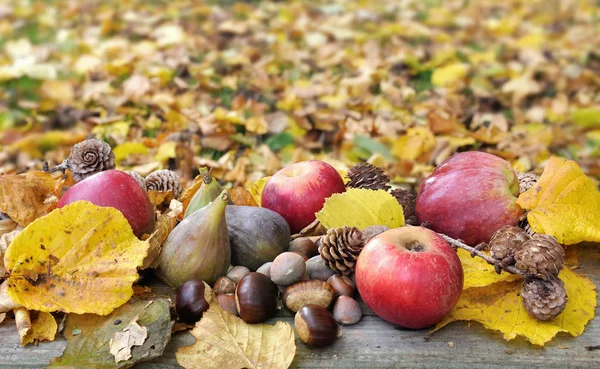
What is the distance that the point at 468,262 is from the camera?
1.78 meters

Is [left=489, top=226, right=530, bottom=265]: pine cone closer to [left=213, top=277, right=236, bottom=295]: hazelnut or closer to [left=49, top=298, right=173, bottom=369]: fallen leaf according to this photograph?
[left=213, top=277, right=236, bottom=295]: hazelnut

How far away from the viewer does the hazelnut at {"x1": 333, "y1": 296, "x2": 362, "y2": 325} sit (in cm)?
162

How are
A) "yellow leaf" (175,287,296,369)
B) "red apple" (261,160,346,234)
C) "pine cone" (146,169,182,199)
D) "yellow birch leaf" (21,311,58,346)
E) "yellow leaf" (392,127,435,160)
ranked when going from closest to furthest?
"yellow leaf" (175,287,296,369)
"yellow birch leaf" (21,311,58,346)
"red apple" (261,160,346,234)
"pine cone" (146,169,182,199)
"yellow leaf" (392,127,435,160)

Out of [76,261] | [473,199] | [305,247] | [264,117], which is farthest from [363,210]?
[264,117]

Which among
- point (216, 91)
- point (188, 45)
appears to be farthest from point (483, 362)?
point (188, 45)

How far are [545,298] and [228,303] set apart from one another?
0.80 metres

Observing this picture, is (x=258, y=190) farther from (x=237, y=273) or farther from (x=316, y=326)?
(x=316, y=326)

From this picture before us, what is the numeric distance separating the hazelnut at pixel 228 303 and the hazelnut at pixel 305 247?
0.29 meters

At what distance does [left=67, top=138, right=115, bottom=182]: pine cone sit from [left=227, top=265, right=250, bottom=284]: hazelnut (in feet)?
2.08

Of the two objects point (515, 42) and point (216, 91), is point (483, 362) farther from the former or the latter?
point (515, 42)

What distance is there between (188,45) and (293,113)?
5.88 ft

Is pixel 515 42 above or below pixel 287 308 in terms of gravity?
below

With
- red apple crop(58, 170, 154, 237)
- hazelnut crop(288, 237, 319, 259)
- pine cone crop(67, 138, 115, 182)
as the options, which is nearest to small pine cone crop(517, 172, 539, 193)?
hazelnut crop(288, 237, 319, 259)

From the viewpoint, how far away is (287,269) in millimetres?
1669
